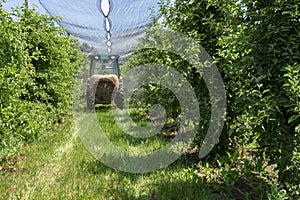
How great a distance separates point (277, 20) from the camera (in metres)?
2.17

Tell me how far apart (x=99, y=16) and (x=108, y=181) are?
6.09m

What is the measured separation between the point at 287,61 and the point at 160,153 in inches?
90.7

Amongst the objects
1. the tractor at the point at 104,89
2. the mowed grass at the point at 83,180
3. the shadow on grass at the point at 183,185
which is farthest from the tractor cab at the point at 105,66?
the shadow on grass at the point at 183,185

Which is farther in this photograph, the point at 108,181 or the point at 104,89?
the point at 104,89

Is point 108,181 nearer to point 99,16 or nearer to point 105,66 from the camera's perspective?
point 99,16

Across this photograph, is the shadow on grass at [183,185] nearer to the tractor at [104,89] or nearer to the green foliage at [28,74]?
the green foliage at [28,74]

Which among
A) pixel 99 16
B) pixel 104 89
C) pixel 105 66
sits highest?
pixel 99 16

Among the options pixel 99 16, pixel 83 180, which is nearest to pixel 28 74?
pixel 83 180

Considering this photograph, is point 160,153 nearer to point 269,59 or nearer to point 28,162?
point 28,162

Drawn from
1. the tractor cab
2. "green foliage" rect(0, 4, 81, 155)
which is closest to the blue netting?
the tractor cab

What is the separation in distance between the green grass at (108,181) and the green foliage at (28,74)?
0.40m

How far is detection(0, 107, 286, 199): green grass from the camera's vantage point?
8.69 feet

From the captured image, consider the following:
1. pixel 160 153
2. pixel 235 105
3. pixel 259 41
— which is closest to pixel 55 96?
pixel 160 153

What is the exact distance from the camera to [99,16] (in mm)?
8125
